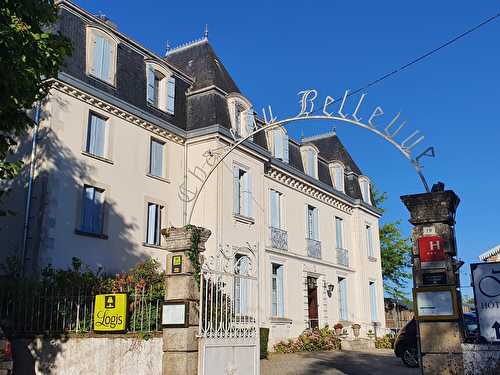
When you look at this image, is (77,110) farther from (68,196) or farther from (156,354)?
(156,354)

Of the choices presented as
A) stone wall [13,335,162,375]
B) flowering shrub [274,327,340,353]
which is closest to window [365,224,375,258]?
flowering shrub [274,327,340,353]

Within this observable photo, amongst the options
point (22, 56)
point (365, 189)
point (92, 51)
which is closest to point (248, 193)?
point (92, 51)

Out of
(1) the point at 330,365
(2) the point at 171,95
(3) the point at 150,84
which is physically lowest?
(1) the point at 330,365

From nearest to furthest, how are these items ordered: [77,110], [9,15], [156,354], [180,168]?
[9,15] < [156,354] < [77,110] < [180,168]

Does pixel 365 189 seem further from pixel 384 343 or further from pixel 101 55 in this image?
pixel 101 55

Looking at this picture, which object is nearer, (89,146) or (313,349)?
(89,146)

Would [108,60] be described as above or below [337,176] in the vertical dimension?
above

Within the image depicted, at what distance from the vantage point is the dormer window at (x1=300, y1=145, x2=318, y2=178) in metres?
23.2

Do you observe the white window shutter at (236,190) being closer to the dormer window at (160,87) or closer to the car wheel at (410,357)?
the dormer window at (160,87)

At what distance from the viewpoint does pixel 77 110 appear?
1441 centimetres

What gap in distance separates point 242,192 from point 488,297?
39.5ft

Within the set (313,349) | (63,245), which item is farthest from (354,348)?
(63,245)

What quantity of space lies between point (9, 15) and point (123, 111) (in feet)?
27.8

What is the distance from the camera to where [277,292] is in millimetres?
19438
